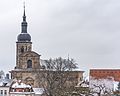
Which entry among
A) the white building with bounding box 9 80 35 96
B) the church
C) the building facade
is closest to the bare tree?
the white building with bounding box 9 80 35 96

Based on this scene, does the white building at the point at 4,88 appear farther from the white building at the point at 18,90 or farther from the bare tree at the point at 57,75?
the bare tree at the point at 57,75

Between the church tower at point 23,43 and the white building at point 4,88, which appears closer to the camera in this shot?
the white building at point 4,88

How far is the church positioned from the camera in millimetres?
122125

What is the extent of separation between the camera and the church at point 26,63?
122125 mm

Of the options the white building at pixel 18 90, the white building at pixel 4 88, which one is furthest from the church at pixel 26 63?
the white building at pixel 18 90

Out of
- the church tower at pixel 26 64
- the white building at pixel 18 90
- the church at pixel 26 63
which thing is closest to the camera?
the white building at pixel 18 90

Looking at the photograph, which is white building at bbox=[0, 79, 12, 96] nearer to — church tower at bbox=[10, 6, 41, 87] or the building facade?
the building facade

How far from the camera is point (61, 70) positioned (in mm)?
92188

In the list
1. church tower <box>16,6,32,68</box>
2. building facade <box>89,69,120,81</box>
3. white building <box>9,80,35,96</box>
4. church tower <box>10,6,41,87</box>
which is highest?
church tower <box>16,6,32,68</box>

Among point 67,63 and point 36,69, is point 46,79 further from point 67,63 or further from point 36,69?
point 36,69

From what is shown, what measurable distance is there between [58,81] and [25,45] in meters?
42.4

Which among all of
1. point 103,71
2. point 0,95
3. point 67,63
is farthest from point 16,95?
point 103,71

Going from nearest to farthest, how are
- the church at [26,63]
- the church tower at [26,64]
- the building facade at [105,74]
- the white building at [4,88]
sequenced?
the white building at [4,88] < the building facade at [105,74] < the church at [26,63] < the church tower at [26,64]

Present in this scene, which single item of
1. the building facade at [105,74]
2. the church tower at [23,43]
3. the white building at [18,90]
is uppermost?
the church tower at [23,43]
